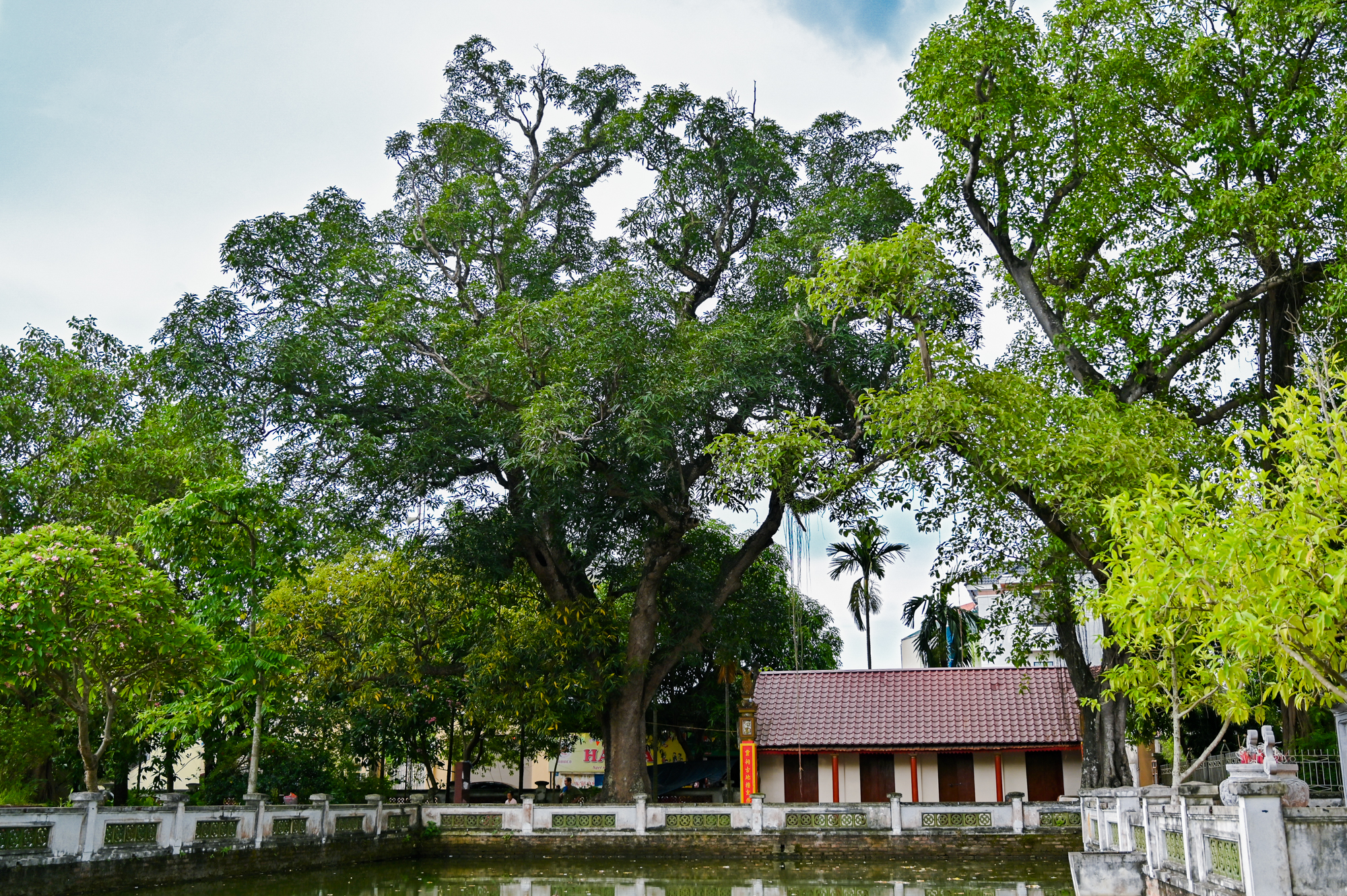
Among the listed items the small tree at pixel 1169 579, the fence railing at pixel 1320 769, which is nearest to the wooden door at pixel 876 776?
the fence railing at pixel 1320 769

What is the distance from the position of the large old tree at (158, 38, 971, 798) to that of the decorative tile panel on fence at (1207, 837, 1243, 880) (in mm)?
7942

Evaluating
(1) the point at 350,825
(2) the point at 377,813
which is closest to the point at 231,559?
(1) the point at 350,825

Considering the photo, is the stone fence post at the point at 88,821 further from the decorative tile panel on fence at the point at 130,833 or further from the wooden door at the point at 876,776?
the wooden door at the point at 876,776

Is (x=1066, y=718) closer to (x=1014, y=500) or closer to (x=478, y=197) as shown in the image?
(x=1014, y=500)

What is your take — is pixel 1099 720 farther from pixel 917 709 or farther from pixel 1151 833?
pixel 1151 833

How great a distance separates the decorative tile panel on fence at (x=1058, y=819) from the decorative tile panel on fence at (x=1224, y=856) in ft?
33.8

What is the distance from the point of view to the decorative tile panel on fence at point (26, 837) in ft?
38.1

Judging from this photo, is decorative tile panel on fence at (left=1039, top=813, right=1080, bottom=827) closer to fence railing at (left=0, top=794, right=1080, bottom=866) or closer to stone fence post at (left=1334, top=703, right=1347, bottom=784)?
fence railing at (left=0, top=794, right=1080, bottom=866)

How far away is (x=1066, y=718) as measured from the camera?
2141cm

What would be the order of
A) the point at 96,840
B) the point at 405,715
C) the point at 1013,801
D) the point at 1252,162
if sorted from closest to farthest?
1. the point at 96,840
2. the point at 1252,162
3. the point at 1013,801
4. the point at 405,715

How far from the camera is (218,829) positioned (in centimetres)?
1448

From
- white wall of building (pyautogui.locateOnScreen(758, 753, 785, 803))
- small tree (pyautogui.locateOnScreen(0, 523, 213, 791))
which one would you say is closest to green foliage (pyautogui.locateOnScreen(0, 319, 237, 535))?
small tree (pyautogui.locateOnScreen(0, 523, 213, 791))

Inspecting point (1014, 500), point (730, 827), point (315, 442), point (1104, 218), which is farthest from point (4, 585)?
point (1104, 218)

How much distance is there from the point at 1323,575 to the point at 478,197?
16.3m
